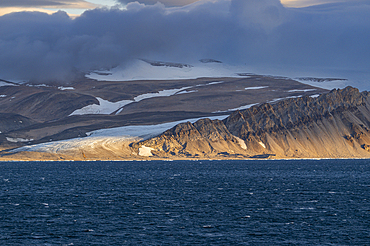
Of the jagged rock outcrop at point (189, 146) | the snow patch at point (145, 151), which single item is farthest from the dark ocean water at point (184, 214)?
the jagged rock outcrop at point (189, 146)

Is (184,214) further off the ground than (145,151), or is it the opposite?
(184,214)

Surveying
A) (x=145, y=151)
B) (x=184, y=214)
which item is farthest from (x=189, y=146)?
(x=184, y=214)

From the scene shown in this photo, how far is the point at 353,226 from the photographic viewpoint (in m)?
47.4

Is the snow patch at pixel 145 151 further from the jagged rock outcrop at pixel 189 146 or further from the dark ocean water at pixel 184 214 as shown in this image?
the dark ocean water at pixel 184 214

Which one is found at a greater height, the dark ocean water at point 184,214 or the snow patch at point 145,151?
the dark ocean water at point 184,214

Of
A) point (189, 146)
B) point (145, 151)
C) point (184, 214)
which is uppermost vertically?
point (184, 214)

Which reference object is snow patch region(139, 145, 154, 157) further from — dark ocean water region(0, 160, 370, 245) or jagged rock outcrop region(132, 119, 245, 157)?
dark ocean water region(0, 160, 370, 245)

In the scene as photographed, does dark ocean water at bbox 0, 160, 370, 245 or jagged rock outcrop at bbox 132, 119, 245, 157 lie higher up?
dark ocean water at bbox 0, 160, 370, 245

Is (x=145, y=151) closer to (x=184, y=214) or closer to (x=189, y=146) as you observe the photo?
(x=189, y=146)

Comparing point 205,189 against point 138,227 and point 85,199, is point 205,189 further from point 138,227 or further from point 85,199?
point 138,227

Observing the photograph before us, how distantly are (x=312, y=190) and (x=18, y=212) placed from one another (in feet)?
144

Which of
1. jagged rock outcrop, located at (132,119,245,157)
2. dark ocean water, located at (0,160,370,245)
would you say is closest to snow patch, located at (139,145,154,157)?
jagged rock outcrop, located at (132,119,245,157)

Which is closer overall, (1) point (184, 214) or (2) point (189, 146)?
(1) point (184, 214)

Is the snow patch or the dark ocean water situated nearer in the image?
the dark ocean water
